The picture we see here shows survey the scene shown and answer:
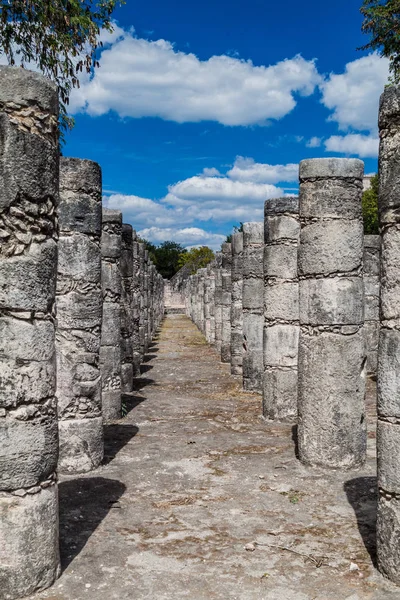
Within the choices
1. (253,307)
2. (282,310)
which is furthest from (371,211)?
(282,310)

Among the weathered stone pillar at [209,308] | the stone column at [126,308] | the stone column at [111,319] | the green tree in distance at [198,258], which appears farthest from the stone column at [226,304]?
the green tree in distance at [198,258]

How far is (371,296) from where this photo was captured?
15016mm

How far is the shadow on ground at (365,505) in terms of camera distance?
5160mm

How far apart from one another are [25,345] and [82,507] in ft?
7.73

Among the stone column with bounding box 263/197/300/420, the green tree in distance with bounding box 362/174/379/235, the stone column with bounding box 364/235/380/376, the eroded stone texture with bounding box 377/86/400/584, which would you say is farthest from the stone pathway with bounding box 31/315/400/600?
the green tree in distance with bounding box 362/174/379/235

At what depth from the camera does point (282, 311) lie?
9.73 metres

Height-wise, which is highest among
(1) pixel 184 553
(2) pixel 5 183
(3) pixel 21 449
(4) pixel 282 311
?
(2) pixel 5 183

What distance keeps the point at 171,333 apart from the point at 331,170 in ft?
70.8

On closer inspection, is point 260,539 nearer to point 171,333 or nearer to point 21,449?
point 21,449

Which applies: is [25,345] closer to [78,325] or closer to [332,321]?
[78,325]

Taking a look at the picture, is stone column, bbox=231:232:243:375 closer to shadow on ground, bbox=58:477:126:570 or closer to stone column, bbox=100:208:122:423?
stone column, bbox=100:208:122:423

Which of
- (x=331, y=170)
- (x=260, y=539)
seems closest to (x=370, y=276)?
(x=331, y=170)

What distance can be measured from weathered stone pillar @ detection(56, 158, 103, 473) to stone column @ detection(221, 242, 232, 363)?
10.1m

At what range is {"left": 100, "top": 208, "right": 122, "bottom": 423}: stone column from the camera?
9.48 m
